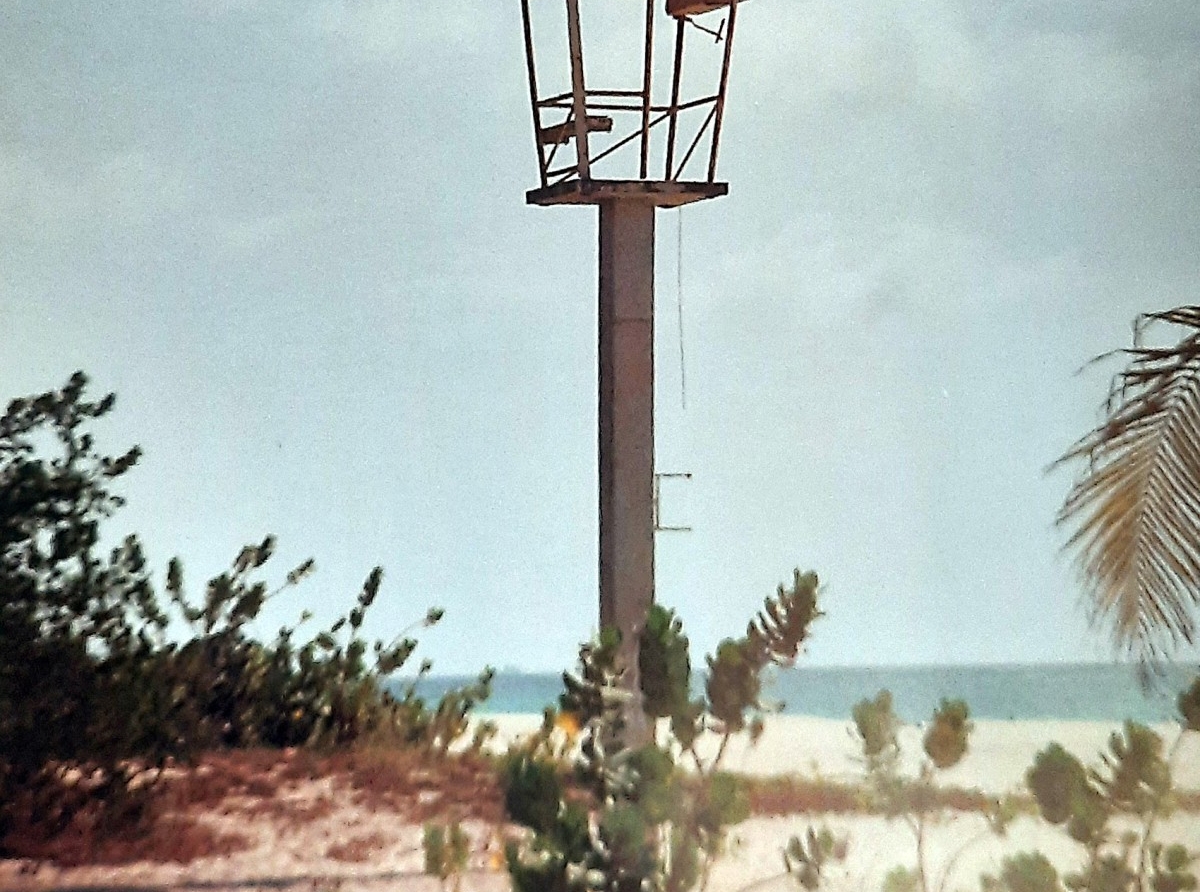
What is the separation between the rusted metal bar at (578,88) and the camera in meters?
2.39

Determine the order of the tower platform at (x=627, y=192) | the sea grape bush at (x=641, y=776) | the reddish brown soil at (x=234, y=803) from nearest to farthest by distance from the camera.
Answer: the reddish brown soil at (x=234, y=803), the sea grape bush at (x=641, y=776), the tower platform at (x=627, y=192)

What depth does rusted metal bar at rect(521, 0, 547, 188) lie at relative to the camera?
2.46 metres

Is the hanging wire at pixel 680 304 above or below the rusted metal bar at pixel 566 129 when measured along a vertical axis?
below

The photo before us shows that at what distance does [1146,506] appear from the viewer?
101 inches

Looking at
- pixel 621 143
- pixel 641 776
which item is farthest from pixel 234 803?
pixel 621 143

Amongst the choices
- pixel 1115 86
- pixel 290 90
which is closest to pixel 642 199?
pixel 290 90

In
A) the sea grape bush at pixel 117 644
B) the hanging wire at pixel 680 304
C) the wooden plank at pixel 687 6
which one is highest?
the wooden plank at pixel 687 6

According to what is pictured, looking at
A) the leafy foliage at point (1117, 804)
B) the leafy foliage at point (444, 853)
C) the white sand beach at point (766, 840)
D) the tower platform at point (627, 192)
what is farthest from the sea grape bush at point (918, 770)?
the tower platform at point (627, 192)

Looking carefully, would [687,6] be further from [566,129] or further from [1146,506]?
[1146,506]

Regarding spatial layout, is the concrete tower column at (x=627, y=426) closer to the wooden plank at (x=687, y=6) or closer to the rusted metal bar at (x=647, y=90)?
the rusted metal bar at (x=647, y=90)

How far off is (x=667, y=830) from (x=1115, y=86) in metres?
1.44

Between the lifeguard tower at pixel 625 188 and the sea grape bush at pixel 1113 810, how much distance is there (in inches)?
26.0

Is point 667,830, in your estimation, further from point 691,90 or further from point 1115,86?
point 1115,86

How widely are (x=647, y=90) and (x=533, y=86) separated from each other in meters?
0.17
